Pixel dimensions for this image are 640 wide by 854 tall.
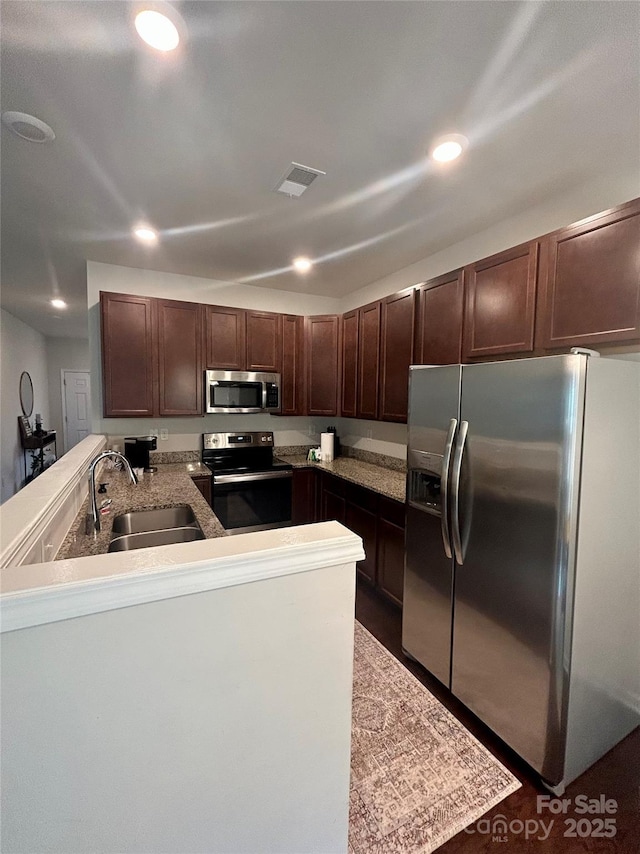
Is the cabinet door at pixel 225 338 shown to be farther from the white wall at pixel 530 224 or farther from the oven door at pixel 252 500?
the white wall at pixel 530 224

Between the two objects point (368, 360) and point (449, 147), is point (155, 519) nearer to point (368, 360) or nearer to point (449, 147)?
point (368, 360)

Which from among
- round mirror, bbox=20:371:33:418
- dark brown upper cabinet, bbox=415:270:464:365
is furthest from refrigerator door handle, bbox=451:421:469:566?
round mirror, bbox=20:371:33:418

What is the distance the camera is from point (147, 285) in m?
3.63

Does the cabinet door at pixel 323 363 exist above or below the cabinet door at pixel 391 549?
above

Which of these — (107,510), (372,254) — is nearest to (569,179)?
(372,254)

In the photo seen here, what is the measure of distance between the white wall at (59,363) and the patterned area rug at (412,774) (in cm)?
848

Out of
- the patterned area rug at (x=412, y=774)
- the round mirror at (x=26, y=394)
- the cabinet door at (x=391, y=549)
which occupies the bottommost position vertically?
the patterned area rug at (x=412, y=774)

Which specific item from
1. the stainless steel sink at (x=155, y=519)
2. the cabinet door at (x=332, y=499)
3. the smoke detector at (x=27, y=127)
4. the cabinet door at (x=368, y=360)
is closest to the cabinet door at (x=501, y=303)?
the cabinet door at (x=368, y=360)

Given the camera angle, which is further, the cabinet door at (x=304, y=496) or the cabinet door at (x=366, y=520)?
the cabinet door at (x=304, y=496)

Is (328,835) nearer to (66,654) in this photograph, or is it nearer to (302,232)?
(66,654)

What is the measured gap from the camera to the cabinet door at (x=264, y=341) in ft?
12.4

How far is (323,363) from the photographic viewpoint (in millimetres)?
3980

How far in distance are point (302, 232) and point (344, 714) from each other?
109 inches

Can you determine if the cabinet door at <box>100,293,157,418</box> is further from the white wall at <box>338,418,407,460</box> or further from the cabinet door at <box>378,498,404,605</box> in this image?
the cabinet door at <box>378,498,404,605</box>
